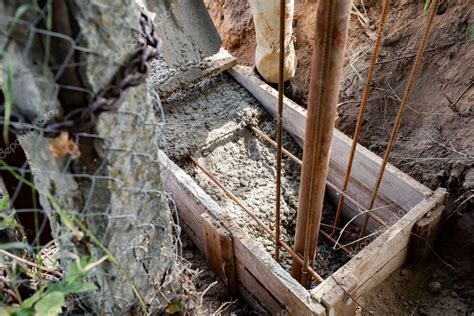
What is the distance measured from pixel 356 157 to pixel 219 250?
706 mm

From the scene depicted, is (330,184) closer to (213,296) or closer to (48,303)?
(213,296)

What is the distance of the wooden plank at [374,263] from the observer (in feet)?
4.88

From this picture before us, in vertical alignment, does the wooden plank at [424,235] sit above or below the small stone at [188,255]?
above

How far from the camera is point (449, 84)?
223 centimetres

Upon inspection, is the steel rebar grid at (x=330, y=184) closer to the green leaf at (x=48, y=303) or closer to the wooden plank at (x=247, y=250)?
the wooden plank at (x=247, y=250)

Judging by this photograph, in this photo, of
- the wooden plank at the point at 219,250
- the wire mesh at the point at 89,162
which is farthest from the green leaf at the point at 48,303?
the wooden plank at the point at 219,250

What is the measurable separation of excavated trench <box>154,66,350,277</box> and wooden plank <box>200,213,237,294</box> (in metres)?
0.25

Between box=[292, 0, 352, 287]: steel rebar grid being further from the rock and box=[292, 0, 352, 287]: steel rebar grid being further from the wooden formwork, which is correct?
the rock

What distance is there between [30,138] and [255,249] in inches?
36.9

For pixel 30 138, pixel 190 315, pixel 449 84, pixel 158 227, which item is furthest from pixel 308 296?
pixel 449 84

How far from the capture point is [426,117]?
2.25 m

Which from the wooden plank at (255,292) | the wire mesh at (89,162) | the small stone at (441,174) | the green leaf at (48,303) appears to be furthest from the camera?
the small stone at (441,174)

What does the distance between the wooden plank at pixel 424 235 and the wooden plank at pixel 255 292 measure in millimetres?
575

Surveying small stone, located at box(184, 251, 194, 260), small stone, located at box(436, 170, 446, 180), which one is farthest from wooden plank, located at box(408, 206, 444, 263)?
small stone, located at box(184, 251, 194, 260)
